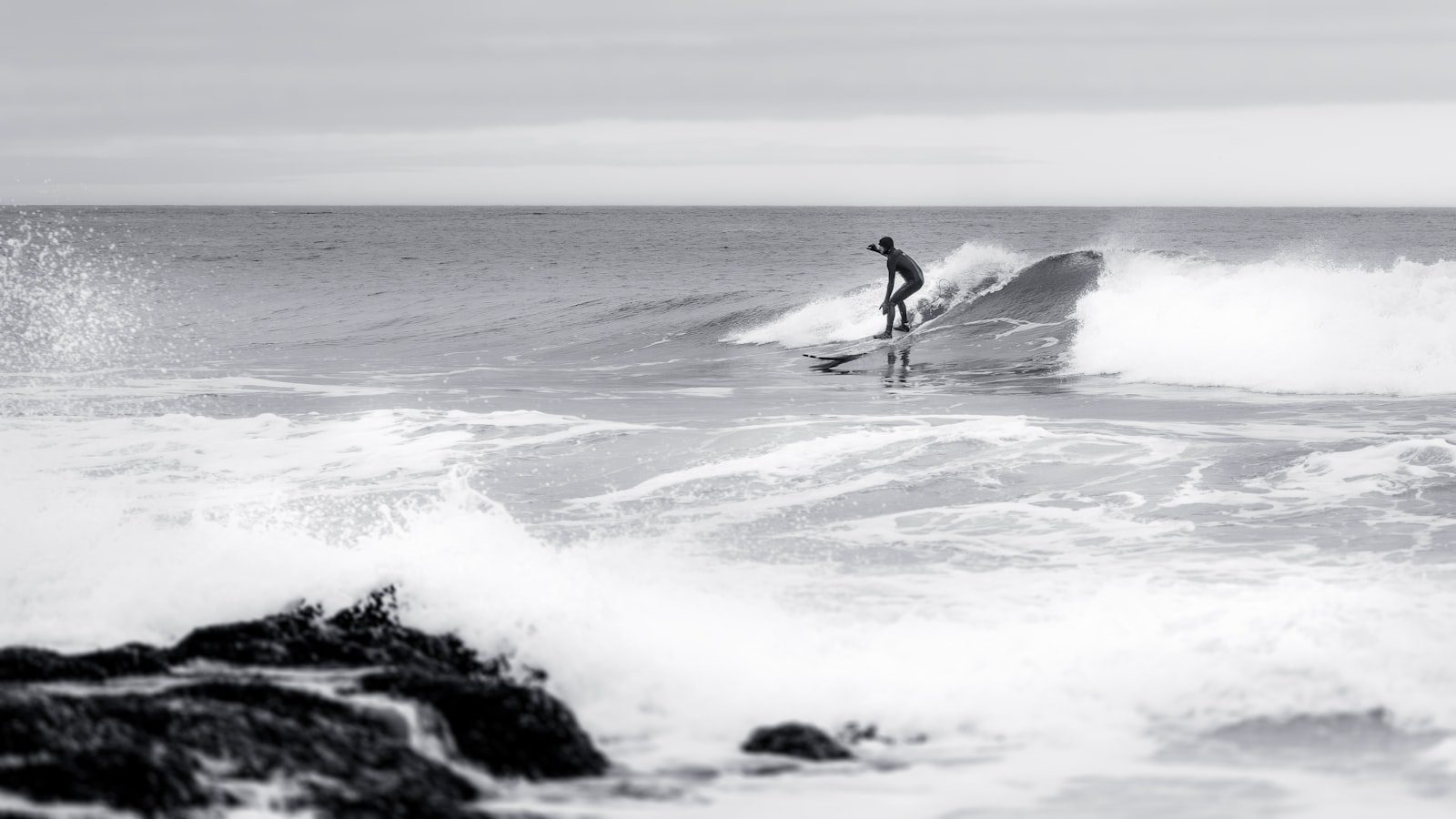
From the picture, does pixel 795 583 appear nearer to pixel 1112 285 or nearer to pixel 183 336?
pixel 1112 285

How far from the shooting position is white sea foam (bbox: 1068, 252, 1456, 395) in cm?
1436

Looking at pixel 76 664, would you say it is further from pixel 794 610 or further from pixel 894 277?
pixel 894 277

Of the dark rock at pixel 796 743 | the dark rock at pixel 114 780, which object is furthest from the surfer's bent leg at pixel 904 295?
the dark rock at pixel 114 780

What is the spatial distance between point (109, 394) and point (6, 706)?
10.9 meters

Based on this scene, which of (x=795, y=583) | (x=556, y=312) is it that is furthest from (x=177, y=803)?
(x=556, y=312)

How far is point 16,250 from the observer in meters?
54.1

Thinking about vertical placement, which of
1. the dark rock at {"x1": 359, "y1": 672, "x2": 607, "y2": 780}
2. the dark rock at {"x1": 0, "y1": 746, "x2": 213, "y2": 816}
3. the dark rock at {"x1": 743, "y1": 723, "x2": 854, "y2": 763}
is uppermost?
the dark rock at {"x1": 0, "y1": 746, "x2": 213, "y2": 816}

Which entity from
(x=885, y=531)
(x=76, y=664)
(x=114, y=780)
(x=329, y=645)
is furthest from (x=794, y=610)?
(x=114, y=780)

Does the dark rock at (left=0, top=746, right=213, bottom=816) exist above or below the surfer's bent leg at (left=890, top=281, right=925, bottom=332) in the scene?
below

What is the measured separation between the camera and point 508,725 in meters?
4.04

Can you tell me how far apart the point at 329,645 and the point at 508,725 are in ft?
3.41

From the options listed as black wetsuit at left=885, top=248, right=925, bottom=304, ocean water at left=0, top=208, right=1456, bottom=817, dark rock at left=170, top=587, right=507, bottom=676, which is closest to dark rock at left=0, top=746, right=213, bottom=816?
ocean water at left=0, top=208, right=1456, bottom=817

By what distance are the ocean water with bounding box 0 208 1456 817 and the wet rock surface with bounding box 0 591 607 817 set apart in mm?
278

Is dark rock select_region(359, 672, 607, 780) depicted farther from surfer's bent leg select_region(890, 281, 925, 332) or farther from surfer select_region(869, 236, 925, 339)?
surfer's bent leg select_region(890, 281, 925, 332)
